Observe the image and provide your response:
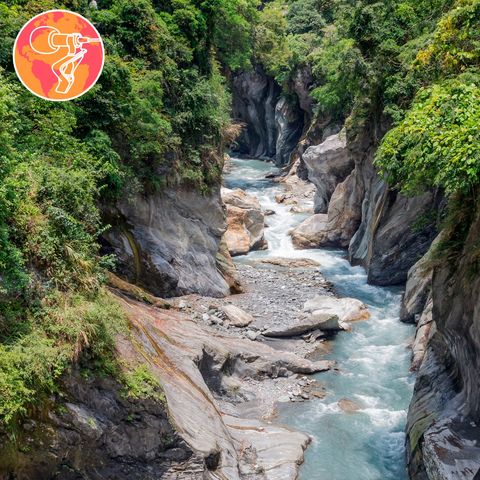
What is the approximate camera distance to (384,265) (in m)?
23.3

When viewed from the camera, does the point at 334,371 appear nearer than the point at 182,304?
Yes

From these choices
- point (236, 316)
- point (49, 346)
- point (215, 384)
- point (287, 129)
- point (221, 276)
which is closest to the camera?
point (49, 346)

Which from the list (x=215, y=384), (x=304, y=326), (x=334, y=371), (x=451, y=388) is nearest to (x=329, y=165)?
(x=304, y=326)

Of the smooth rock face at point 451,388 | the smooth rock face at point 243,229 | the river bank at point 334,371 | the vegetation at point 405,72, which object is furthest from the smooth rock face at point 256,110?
the smooth rock face at point 451,388

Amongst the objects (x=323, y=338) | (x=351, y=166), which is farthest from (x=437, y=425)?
(x=351, y=166)

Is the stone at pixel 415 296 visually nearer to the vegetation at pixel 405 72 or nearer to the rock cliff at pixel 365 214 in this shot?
the rock cliff at pixel 365 214

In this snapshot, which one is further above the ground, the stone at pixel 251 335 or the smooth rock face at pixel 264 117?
the smooth rock face at pixel 264 117

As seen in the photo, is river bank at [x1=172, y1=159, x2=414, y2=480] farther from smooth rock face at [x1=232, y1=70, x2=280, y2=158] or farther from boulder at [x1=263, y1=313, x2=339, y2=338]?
smooth rock face at [x1=232, y1=70, x2=280, y2=158]

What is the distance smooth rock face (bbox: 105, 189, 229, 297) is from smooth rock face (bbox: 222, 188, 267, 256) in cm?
588

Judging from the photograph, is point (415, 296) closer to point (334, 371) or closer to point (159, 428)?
point (334, 371)

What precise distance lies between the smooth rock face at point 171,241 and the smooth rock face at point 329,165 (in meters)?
11.7

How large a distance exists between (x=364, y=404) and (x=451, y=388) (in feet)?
12.1

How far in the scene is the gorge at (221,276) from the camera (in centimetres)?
797

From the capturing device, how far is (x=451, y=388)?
11.5 m
